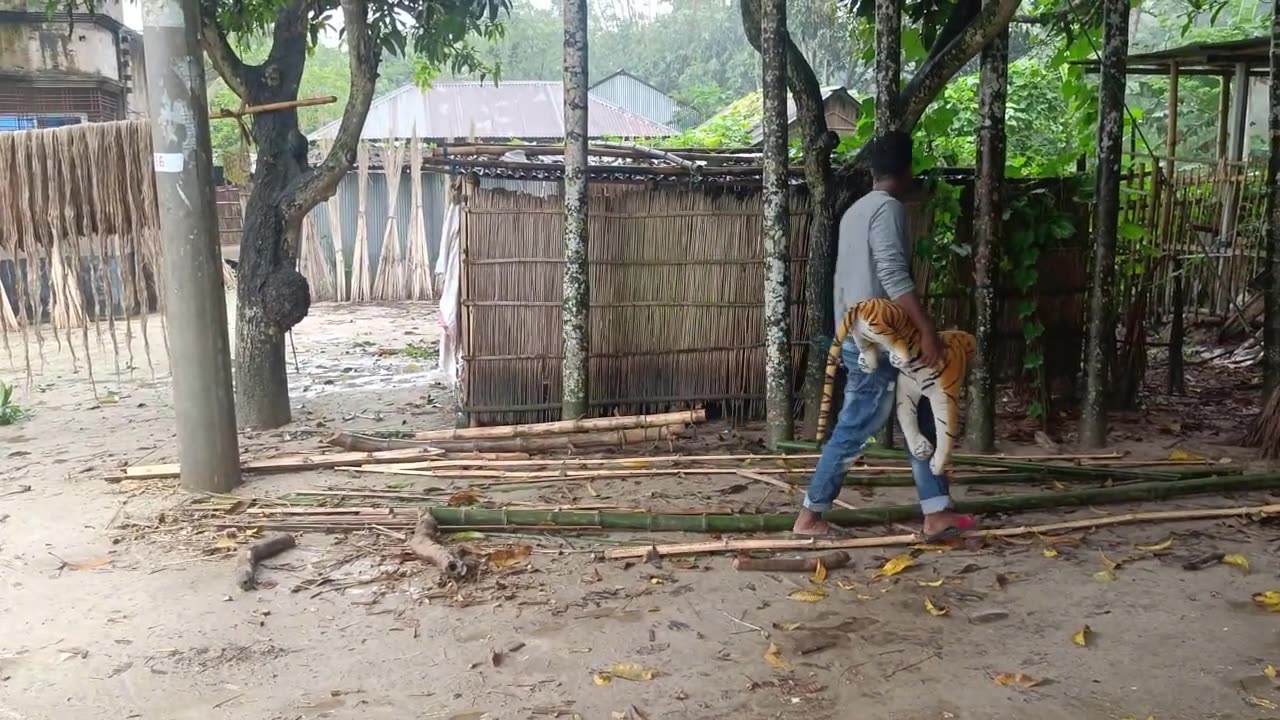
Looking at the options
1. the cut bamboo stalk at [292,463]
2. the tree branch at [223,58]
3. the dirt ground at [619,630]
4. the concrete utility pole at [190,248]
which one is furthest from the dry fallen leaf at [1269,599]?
the tree branch at [223,58]

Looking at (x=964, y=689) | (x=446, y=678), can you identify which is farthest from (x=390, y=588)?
(x=964, y=689)

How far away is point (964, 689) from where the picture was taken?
328 cm

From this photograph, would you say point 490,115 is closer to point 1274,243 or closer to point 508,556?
point 1274,243

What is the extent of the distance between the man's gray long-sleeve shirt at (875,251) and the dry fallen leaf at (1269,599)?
1796mm

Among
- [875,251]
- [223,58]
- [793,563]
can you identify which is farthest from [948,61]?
[223,58]

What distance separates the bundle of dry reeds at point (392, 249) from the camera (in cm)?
1511

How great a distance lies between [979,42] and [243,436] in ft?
17.5

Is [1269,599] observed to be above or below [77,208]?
below

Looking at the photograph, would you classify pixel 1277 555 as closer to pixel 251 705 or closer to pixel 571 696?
pixel 571 696

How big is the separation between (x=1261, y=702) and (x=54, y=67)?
1389 cm

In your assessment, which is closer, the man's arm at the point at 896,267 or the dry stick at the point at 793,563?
the dry stick at the point at 793,563

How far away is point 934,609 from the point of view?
3.88 meters

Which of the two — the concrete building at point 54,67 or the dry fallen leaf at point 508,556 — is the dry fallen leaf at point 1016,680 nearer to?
the dry fallen leaf at point 508,556

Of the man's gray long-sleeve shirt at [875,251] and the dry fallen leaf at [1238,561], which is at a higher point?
the man's gray long-sleeve shirt at [875,251]
